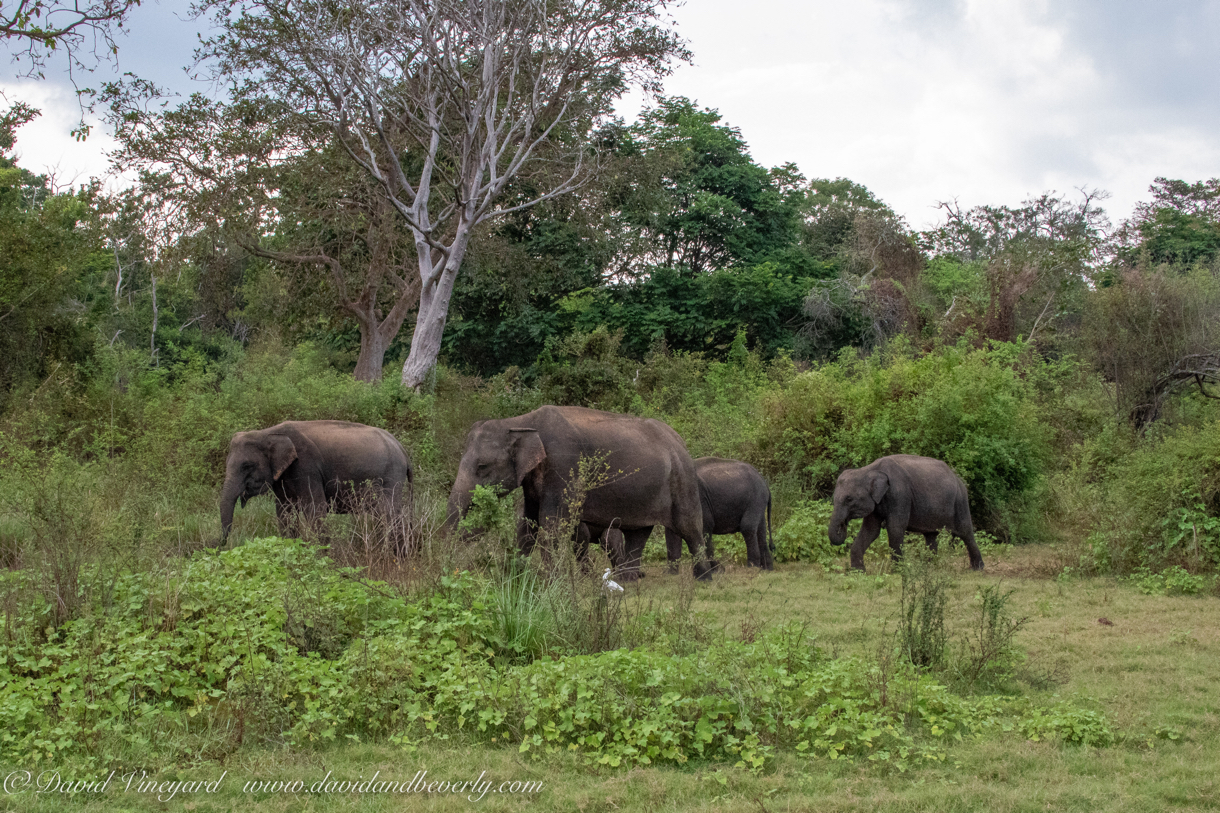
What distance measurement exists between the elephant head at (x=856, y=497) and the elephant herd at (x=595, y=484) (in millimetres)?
13

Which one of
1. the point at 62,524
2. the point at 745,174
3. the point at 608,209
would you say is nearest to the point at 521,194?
the point at 608,209

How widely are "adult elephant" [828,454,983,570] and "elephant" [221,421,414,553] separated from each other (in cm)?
548

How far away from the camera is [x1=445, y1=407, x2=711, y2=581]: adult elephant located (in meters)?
10.6

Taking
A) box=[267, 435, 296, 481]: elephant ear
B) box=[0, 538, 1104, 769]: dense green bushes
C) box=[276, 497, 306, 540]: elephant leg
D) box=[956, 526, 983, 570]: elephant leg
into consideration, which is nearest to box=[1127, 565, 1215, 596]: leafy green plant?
box=[956, 526, 983, 570]: elephant leg

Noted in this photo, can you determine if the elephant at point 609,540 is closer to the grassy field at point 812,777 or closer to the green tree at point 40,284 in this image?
the grassy field at point 812,777

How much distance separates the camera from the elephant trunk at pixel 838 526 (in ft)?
42.6

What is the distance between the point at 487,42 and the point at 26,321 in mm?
10254

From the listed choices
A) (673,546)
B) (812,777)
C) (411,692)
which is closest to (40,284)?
(673,546)

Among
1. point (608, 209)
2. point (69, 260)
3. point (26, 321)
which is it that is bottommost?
point (26, 321)

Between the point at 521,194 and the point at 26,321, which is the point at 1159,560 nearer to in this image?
the point at 521,194

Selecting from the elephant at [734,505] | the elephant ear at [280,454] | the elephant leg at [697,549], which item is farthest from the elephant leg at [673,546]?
the elephant ear at [280,454]

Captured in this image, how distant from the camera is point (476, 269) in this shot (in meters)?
25.7

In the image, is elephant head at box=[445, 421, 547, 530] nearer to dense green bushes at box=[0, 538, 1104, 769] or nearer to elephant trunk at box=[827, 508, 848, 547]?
dense green bushes at box=[0, 538, 1104, 769]

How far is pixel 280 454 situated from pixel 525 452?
315cm
